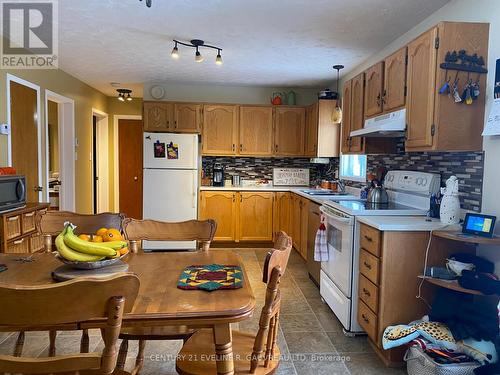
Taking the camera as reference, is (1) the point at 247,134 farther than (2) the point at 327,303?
Yes

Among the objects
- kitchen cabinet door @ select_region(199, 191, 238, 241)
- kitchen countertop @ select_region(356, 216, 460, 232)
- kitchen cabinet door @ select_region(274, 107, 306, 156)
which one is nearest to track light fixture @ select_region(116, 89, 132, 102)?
kitchen cabinet door @ select_region(199, 191, 238, 241)

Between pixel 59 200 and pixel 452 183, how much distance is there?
4.84 meters

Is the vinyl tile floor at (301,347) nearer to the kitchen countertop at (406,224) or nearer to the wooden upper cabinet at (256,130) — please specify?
the kitchen countertop at (406,224)

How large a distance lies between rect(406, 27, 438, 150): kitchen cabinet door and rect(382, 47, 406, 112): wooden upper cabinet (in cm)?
9

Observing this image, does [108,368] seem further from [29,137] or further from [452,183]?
[29,137]

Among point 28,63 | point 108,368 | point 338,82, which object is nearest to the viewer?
point 108,368

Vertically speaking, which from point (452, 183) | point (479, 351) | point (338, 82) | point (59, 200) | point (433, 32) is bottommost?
point (479, 351)

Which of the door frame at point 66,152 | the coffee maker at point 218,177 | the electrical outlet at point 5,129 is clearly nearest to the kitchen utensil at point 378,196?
the coffee maker at point 218,177

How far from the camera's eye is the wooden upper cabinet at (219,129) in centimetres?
511

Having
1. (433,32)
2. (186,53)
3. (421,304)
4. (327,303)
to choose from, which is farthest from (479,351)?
(186,53)

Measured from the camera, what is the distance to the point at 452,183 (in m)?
2.16

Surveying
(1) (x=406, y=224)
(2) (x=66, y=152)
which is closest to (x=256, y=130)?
(2) (x=66, y=152)

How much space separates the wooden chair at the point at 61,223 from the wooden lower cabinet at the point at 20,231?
861 millimetres

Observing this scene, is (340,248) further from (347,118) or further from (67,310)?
(67,310)
